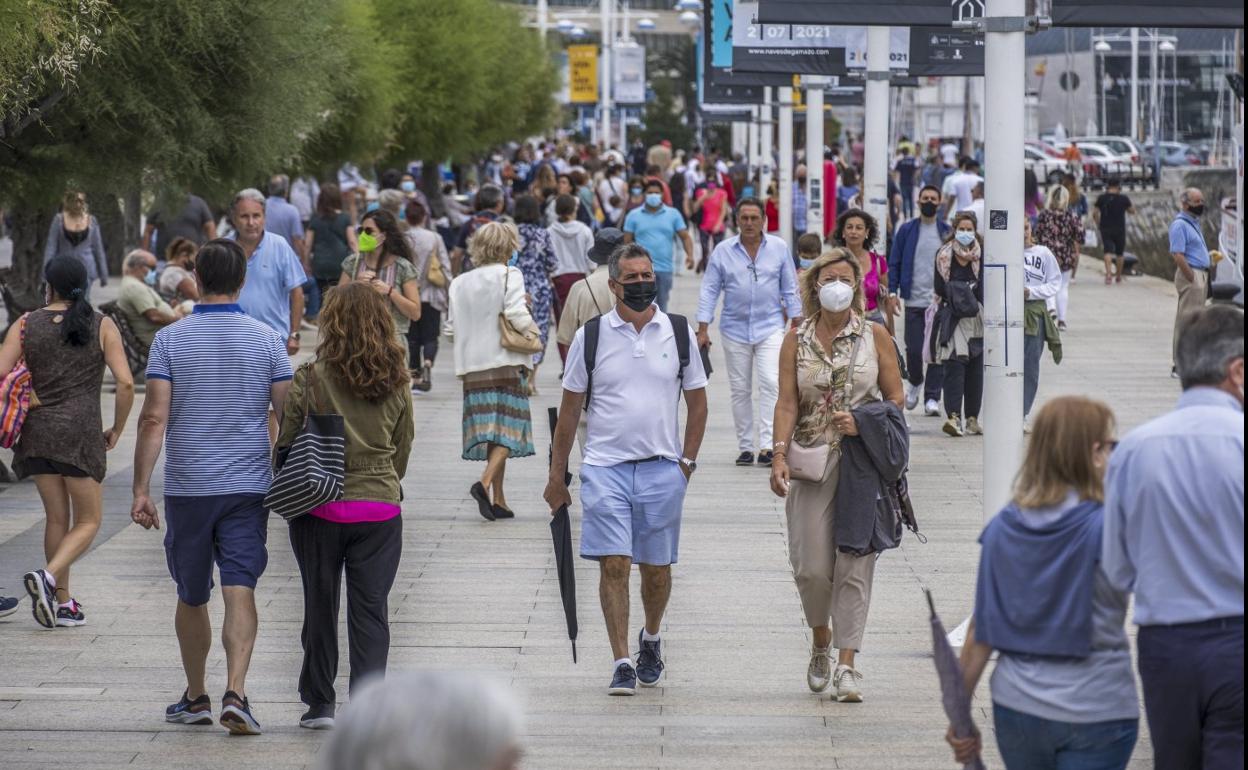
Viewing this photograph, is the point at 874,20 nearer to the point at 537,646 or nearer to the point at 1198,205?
the point at 537,646

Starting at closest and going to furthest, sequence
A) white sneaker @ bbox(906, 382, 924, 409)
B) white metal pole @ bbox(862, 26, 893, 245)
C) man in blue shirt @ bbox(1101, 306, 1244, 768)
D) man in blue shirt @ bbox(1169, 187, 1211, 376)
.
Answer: man in blue shirt @ bbox(1101, 306, 1244, 768), man in blue shirt @ bbox(1169, 187, 1211, 376), white sneaker @ bbox(906, 382, 924, 409), white metal pole @ bbox(862, 26, 893, 245)

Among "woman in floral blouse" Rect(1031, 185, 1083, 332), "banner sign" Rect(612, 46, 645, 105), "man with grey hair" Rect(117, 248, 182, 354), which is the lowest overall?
"man with grey hair" Rect(117, 248, 182, 354)

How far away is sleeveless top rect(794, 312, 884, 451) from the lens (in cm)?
724

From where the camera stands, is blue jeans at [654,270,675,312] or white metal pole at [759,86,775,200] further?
white metal pole at [759,86,775,200]

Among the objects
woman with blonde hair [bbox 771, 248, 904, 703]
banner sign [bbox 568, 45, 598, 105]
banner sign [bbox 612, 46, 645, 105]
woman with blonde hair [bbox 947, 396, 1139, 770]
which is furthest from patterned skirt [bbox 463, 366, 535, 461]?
banner sign [bbox 568, 45, 598, 105]

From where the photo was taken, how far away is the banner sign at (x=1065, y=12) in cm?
798

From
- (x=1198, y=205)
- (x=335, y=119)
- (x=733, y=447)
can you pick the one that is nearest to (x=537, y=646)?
(x=733, y=447)

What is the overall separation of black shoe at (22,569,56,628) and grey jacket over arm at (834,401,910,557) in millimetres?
3352

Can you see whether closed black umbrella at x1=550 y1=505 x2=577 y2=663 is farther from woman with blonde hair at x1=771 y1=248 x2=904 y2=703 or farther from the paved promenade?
woman with blonde hair at x1=771 y1=248 x2=904 y2=703

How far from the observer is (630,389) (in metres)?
7.28

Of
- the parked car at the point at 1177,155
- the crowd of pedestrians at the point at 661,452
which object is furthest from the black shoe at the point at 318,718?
the parked car at the point at 1177,155

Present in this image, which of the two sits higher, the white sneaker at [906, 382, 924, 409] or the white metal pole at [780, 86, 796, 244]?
the white metal pole at [780, 86, 796, 244]

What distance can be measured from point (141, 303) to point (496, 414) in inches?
186

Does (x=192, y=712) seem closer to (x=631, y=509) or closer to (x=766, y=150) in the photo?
(x=631, y=509)
